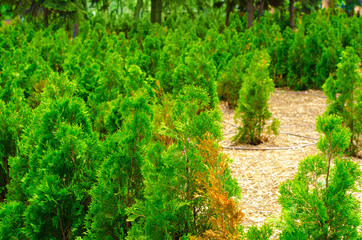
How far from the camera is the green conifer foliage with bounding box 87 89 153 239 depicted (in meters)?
3.00

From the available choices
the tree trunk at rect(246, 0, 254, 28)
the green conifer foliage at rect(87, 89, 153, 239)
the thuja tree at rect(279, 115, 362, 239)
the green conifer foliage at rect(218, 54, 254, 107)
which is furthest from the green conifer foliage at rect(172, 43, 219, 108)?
the tree trunk at rect(246, 0, 254, 28)

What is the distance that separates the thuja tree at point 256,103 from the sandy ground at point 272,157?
204mm

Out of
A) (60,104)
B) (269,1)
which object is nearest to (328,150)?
(60,104)

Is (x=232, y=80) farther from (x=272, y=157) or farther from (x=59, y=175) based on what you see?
(x=59, y=175)

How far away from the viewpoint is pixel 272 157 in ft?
21.8

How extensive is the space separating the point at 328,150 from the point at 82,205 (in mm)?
1823

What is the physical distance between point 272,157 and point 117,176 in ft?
13.3

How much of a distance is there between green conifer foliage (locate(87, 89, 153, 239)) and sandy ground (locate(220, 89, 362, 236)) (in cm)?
82

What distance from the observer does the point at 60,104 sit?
344 centimetres

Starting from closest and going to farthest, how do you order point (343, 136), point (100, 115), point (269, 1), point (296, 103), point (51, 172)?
point (343, 136) → point (51, 172) → point (100, 115) → point (296, 103) → point (269, 1)

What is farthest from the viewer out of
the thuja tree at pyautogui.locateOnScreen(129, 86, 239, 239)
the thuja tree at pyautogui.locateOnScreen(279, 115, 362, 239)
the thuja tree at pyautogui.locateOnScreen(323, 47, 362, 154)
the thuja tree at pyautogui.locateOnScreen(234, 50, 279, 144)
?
the thuja tree at pyautogui.locateOnScreen(234, 50, 279, 144)

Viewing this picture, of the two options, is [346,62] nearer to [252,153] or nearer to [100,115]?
[252,153]

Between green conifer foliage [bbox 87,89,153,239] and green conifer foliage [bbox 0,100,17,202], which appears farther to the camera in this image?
green conifer foliage [bbox 0,100,17,202]

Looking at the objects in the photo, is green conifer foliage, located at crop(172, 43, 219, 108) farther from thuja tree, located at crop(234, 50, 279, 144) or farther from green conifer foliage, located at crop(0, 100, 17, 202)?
green conifer foliage, located at crop(0, 100, 17, 202)
